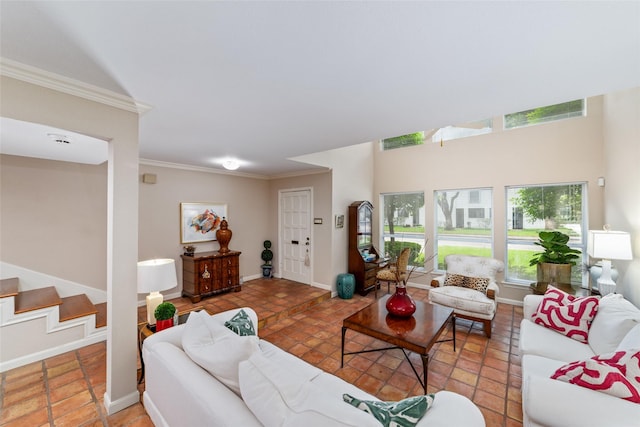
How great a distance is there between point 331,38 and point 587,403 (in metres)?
2.21

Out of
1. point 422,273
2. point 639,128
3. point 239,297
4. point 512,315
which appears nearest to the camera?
point 639,128

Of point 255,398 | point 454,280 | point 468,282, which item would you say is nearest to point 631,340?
point 468,282

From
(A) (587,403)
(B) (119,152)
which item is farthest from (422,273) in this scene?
(B) (119,152)

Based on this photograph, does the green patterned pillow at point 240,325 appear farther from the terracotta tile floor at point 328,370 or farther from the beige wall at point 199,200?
the beige wall at point 199,200

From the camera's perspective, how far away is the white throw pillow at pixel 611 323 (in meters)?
1.75

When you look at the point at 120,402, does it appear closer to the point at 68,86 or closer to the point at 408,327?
the point at 68,86

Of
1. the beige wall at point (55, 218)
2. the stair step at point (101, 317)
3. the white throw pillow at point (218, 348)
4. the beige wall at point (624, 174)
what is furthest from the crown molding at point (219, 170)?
the beige wall at point (624, 174)

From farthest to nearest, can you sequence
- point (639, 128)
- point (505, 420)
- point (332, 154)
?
point (332, 154), point (639, 128), point (505, 420)

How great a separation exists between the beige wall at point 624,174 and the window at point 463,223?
1382 millimetres

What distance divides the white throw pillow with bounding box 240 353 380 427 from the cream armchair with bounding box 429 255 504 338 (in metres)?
2.73

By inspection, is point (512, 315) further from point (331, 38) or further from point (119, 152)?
point (119, 152)

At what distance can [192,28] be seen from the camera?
1.13m

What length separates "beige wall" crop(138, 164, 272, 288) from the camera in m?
3.88

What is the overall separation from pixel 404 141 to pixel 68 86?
16.3 ft
